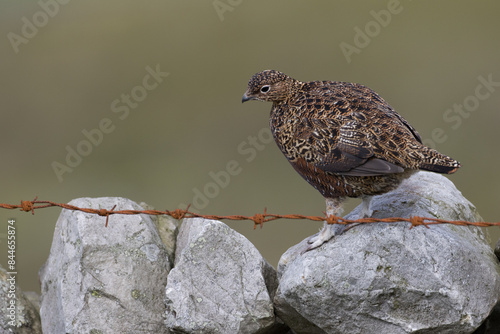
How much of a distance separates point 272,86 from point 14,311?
2.76 meters

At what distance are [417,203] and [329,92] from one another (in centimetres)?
115

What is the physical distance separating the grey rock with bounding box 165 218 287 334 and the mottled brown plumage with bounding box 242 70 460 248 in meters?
0.56

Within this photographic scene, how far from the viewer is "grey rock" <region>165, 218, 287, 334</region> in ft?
15.6

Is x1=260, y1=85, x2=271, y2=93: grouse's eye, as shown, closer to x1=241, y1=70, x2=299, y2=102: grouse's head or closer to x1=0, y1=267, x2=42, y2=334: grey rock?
x1=241, y1=70, x2=299, y2=102: grouse's head

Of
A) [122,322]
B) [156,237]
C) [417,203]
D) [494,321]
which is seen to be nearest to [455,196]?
[417,203]

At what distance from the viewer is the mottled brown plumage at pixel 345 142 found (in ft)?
15.3

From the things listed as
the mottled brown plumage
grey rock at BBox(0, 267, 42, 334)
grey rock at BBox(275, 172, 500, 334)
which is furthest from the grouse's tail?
grey rock at BBox(0, 267, 42, 334)

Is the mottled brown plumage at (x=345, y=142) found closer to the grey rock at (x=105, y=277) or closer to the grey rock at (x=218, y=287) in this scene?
the grey rock at (x=218, y=287)

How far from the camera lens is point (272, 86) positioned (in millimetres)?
5387

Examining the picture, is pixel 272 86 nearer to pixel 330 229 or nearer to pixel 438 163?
pixel 330 229

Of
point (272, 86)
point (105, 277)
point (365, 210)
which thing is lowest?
point (365, 210)

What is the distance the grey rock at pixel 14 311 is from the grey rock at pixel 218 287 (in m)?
1.43

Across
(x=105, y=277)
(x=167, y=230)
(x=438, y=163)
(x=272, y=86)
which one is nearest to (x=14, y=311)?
(x=105, y=277)

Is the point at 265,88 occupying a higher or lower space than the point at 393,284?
higher
